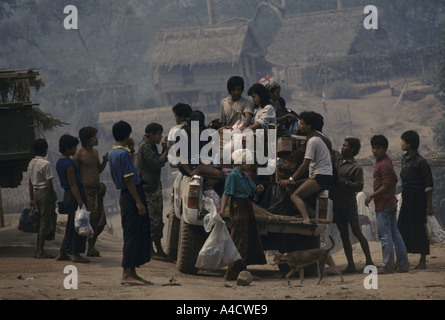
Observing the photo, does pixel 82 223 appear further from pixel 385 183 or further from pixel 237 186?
pixel 385 183

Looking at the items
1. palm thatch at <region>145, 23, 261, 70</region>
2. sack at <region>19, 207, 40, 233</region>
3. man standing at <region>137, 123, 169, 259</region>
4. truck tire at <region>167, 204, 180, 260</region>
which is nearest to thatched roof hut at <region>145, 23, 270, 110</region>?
palm thatch at <region>145, 23, 261, 70</region>

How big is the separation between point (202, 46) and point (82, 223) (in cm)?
3591

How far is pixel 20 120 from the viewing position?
1060 cm

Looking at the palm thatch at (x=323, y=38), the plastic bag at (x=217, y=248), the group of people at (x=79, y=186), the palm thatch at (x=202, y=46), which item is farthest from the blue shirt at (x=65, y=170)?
the palm thatch at (x=323, y=38)

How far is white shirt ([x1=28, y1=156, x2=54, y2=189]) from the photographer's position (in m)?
10.0

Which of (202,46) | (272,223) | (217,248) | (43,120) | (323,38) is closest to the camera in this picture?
(217,248)

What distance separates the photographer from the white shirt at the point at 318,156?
852 cm

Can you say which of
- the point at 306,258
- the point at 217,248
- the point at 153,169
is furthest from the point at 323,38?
the point at 217,248

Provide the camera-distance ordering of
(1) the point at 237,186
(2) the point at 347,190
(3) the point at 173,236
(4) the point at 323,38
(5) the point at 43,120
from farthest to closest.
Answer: (4) the point at 323,38 → (5) the point at 43,120 → (3) the point at 173,236 → (2) the point at 347,190 → (1) the point at 237,186

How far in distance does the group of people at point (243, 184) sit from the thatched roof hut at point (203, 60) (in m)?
33.8

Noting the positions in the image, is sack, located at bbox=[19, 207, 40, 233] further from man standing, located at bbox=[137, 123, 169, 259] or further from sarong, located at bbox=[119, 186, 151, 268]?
sarong, located at bbox=[119, 186, 151, 268]

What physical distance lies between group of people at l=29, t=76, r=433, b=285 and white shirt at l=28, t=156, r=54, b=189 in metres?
0.01

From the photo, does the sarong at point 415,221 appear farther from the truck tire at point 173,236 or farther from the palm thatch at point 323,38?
the palm thatch at point 323,38

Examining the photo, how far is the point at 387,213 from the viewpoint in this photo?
882cm
